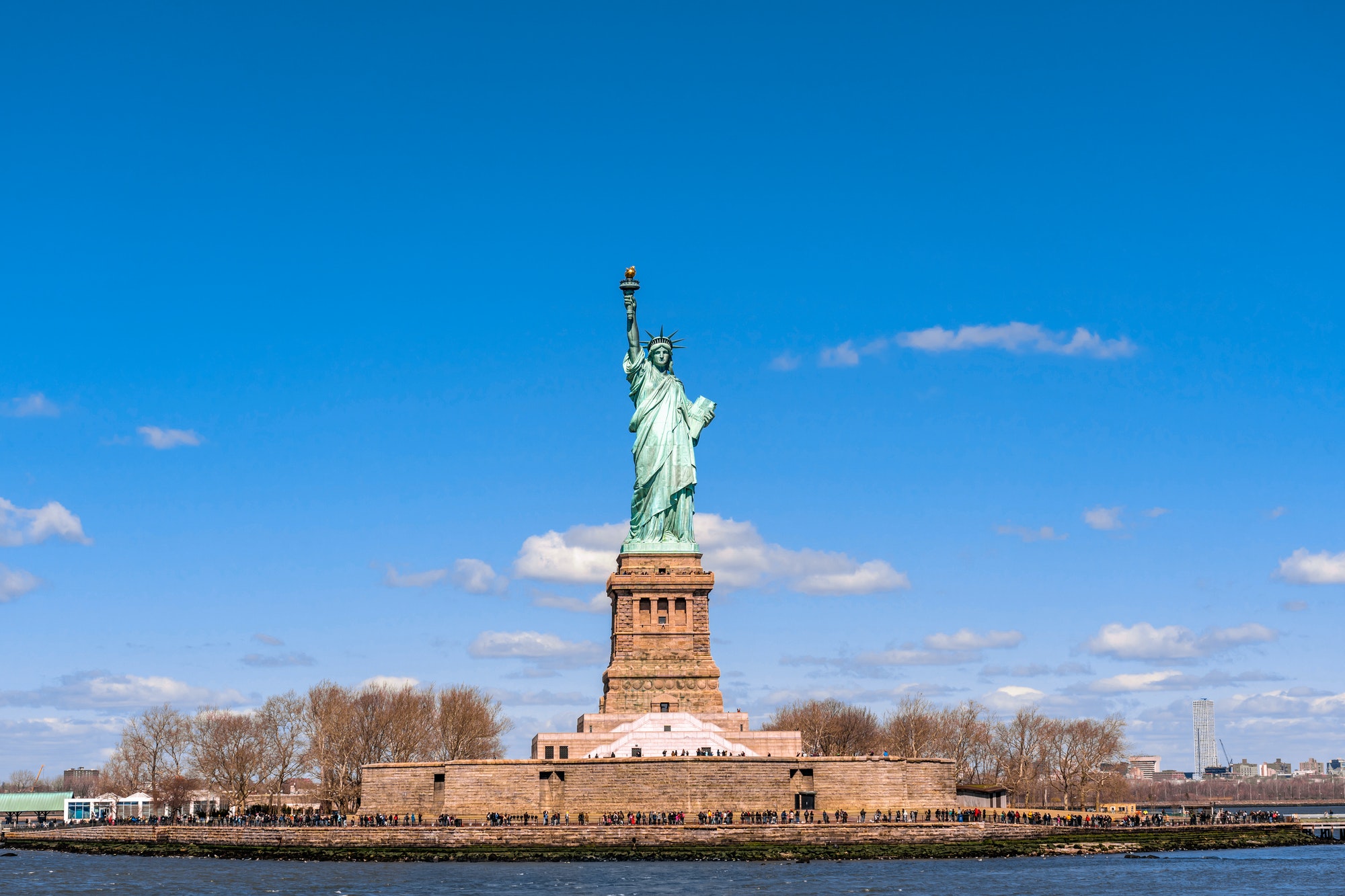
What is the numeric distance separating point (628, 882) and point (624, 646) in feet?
83.2

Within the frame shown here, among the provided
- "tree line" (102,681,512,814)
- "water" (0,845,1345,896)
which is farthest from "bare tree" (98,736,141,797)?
"water" (0,845,1345,896)

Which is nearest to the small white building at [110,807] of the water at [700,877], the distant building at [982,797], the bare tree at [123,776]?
the bare tree at [123,776]

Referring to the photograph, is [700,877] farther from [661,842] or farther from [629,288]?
[629,288]

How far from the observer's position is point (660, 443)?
254 ft

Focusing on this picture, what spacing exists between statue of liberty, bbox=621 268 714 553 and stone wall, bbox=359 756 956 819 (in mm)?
14809

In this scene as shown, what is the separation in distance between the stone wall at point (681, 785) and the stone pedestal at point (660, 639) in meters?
7.67

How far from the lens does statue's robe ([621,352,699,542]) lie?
76312 millimetres

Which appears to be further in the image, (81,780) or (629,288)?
(81,780)

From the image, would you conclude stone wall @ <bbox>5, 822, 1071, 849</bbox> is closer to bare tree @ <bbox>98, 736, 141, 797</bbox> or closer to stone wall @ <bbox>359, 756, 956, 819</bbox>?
stone wall @ <bbox>359, 756, 956, 819</bbox>

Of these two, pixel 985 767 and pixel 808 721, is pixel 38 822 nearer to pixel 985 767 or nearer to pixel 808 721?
pixel 808 721

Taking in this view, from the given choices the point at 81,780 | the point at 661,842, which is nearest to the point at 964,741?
the point at 661,842

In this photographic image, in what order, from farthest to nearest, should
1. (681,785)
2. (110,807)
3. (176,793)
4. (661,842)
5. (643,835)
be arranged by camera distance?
(110,807) → (176,793) → (681,785) → (643,835) → (661,842)

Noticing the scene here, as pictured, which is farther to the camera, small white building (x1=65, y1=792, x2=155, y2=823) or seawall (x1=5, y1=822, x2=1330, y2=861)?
small white building (x1=65, y1=792, x2=155, y2=823)

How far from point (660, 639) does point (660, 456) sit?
9976 mm
